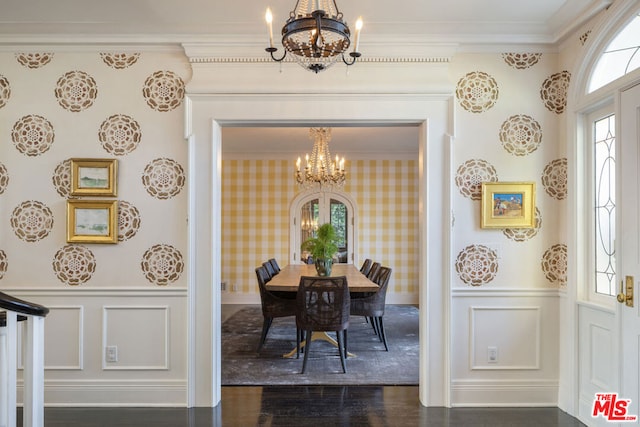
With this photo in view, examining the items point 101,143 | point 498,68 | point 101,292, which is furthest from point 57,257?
point 498,68

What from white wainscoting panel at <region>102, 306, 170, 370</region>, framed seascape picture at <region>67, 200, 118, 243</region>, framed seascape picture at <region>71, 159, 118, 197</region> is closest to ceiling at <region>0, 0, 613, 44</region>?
framed seascape picture at <region>71, 159, 118, 197</region>

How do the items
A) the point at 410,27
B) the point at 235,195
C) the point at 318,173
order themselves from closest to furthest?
the point at 410,27 → the point at 318,173 → the point at 235,195

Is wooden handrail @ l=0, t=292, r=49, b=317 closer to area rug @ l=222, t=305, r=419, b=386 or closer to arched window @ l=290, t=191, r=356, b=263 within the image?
area rug @ l=222, t=305, r=419, b=386

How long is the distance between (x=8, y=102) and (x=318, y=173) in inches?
131

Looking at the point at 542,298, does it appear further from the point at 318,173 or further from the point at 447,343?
the point at 318,173

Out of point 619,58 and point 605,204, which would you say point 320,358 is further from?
point 619,58

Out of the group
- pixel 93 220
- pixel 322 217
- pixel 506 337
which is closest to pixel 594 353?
pixel 506 337

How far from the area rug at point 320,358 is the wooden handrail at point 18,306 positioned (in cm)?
207

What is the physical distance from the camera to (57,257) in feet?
10.4

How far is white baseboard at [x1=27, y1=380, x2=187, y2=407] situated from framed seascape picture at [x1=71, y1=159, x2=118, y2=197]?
1.42 meters

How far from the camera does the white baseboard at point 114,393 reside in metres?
3.14

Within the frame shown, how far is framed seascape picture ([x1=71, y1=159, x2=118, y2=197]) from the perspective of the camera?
10.3ft

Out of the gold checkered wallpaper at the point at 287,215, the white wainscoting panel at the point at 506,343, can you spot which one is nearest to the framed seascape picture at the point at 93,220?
the white wainscoting panel at the point at 506,343

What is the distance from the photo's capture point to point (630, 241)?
242 cm
